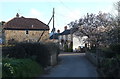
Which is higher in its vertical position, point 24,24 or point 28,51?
point 24,24

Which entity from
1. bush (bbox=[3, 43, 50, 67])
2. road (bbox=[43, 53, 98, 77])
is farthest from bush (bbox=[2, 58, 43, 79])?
bush (bbox=[3, 43, 50, 67])

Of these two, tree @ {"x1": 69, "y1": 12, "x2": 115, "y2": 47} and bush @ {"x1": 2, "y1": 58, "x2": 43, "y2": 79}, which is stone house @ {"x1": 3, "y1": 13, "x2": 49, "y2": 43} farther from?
bush @ {"x1": 2, "y1": 58, "x2": 43, "y2": 79}

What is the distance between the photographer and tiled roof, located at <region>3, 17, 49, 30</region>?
61.5 metres

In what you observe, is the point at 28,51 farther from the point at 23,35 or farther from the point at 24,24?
the point at 24,24

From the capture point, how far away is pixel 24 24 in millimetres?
62656

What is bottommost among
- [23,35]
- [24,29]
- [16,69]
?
[16,69]

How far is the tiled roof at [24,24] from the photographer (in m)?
61.5

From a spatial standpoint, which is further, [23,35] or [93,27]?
[23,35]

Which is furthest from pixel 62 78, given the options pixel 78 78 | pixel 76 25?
pixel 76 25

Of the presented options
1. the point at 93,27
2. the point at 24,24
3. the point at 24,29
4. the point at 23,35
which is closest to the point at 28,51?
the point at 93,27

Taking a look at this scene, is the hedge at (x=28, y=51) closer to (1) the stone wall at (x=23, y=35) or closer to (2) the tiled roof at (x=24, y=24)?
(1) the stone wall at (x=23, y=35)

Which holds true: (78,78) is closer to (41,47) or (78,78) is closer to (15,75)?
(15,75)

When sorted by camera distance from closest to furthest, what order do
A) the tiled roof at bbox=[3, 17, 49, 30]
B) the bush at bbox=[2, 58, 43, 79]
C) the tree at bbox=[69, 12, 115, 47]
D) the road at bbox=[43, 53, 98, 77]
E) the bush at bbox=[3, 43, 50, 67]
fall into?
the bush at bbox=[2, 58, 43, 79] < the road at bbox=[43, 53, 98, 77] < the bush at bbox=[3, 43, 50, 67] < the tree at bbox=[69, 12, 115, 47] < the tiled roof at bbox=[3, 17, 49, 30]

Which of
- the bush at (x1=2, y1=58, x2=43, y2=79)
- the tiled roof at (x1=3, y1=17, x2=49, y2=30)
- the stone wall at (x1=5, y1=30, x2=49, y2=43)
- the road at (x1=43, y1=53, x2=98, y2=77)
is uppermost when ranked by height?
the tiled roof at (x1=3, y1=17, x2=49, y2=30)
